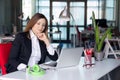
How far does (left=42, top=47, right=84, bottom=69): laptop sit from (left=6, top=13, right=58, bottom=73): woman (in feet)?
1.02

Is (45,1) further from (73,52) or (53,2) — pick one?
(73,52)

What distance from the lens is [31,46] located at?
10.2 ft

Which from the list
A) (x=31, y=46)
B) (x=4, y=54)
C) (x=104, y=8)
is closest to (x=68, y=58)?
(x=31, y=46)

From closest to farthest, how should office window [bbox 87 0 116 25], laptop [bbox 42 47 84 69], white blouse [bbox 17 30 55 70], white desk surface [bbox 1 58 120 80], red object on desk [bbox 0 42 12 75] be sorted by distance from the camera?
white desk surface [bbox 1 58 120 80]
laptop [bbox 42 47 84 69]
red object on desk [bbox 0 42 12 75]
white blouse [bbox 17 30 55 70]
office window [bbox 87 0 116 25]

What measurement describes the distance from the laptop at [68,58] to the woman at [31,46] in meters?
0.31

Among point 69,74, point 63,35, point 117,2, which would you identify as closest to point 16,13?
point 63,35

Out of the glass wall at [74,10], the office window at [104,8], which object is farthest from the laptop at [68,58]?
the office window at [104,8]

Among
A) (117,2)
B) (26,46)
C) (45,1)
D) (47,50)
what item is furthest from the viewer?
(45,1)

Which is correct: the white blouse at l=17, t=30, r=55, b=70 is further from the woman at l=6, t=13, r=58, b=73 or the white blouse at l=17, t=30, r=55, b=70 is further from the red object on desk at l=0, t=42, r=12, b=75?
the red object on desk at l=0, t=42, r=12, b=75

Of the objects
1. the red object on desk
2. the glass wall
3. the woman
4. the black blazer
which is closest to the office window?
the glass wall

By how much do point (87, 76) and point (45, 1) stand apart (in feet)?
38.3

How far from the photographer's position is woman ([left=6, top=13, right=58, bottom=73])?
294 centimetres

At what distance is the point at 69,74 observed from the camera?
2.51 m

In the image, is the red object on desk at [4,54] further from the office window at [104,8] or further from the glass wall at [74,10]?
the office window at [104,8]
